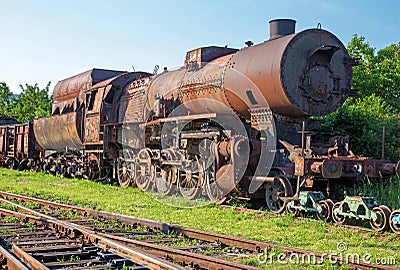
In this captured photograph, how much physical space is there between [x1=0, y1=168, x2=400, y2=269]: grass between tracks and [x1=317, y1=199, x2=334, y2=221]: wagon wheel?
243 mm

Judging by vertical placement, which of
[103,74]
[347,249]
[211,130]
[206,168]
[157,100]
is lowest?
[347,249]

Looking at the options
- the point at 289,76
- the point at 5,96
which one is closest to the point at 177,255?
the point at 289,76

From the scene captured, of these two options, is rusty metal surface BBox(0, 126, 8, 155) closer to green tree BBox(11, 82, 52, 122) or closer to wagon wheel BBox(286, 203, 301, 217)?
green tree BBox(11, 82, 52, 122)

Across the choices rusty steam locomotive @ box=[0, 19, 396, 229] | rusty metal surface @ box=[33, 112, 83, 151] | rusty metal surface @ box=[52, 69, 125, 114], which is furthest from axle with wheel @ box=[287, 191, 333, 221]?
rusty metal surface @ box=[52, 69, 125, 114]

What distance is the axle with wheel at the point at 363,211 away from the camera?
828 cm

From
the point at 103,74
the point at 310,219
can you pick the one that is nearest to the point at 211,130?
the point at 310,219

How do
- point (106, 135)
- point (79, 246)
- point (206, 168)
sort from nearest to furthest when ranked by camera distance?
1. point (79, 246)
2. point (206, 168)
3. point (106, 135)

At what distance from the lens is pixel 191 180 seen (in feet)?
42.1

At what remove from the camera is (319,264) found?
5.86 meters

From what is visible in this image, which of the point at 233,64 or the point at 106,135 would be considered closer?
the point at 233,64

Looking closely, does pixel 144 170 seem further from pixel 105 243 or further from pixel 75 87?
pixel 105 243

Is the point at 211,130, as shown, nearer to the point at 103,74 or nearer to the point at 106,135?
the point at 106,135

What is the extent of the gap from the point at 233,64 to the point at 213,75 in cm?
68

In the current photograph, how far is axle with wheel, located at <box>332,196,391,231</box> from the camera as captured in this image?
8281mm
